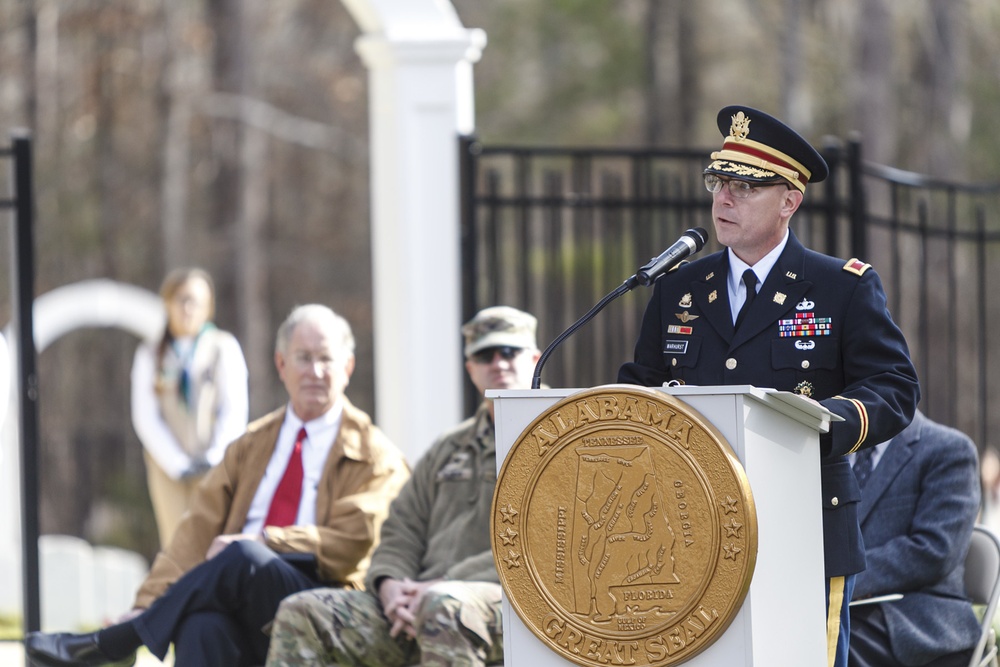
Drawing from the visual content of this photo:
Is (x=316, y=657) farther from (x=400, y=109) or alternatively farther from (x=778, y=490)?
(x=400, y=109)

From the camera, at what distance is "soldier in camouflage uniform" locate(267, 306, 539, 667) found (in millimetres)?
4434

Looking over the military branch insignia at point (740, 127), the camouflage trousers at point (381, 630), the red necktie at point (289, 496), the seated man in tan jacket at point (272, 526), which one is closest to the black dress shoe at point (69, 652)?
the seated man in tan jacket at point (272, 526)

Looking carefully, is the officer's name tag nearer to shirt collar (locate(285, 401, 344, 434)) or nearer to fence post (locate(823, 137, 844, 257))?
shirt collar (locate(285, 401, 344, 434))

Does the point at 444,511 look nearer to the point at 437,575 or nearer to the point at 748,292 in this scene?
the point at 437,575

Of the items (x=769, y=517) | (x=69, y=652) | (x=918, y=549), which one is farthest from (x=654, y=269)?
(x=69, y=652)

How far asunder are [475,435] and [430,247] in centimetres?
209

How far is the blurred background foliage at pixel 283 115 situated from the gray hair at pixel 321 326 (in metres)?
14.5

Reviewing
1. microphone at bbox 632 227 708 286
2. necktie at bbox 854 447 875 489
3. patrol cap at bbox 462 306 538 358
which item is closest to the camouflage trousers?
patrol cap at bbox 462 306 538 358

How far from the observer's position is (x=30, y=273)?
20.4 feet

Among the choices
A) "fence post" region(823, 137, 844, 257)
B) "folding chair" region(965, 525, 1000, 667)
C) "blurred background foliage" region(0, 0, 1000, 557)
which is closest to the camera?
"folding chair" region(965, 525, 1000, 667)

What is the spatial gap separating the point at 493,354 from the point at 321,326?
62 cm

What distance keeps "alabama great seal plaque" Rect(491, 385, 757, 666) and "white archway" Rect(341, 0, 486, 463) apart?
3.81m

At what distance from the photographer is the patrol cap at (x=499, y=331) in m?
5.08

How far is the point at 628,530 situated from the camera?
3.02 m
